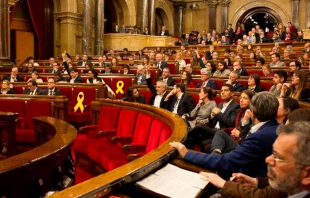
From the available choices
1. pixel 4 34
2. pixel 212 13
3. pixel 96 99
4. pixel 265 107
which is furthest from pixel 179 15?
pixel 265 107

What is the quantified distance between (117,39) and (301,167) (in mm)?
14393

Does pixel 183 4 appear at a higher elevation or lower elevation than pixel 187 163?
higher

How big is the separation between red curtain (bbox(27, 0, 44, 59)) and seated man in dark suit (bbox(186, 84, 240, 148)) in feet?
34.8

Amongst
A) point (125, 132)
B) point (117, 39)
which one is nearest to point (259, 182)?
point (125, 132)

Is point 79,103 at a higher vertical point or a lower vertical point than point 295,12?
lower

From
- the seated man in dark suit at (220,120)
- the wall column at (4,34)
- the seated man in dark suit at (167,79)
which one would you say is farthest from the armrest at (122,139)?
the wall column at (4,34)

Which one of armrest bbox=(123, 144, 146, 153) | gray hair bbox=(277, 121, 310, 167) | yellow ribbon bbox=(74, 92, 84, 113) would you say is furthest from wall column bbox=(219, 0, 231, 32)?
gray hair bbox=(277, 121, 310, 167)

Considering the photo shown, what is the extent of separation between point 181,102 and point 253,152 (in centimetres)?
294

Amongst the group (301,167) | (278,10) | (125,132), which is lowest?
(125,132)

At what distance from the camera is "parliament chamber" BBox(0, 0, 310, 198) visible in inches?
84.5

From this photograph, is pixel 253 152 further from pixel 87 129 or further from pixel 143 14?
pixel 143 14

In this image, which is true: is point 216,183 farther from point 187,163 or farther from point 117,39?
point 117,39

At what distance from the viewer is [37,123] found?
12.9 feet

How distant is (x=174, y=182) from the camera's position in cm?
174
